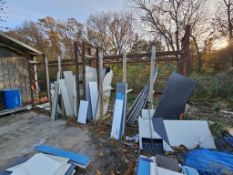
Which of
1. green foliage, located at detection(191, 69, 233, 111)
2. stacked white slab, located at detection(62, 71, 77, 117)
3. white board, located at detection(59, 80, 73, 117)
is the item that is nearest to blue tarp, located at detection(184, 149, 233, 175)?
stacked white slab, located at detection(62, 71, 77, 117)

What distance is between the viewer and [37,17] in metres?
13.4

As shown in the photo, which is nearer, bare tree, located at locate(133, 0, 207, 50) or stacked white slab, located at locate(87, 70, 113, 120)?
stacked white slab, located at locate(87, 70, 113, 120)

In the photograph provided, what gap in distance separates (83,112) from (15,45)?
4567mm

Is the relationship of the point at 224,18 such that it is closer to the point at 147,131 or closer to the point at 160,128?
the point at 160,128

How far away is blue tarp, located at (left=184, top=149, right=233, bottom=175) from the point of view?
6.39 feet

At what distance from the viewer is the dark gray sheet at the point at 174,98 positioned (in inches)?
125

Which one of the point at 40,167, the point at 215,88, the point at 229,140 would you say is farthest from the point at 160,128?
the point at 215,88

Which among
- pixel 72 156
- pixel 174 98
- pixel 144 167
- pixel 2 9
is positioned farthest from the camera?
pixel 2 9

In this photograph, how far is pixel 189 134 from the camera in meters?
2.83

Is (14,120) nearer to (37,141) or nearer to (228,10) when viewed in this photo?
(37,141)

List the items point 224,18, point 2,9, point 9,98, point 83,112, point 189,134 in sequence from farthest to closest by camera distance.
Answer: point 224,18, point 2,9, point 9,98, point 83,112, point 189,134

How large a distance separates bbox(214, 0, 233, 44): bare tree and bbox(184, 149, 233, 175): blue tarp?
32.4 ft

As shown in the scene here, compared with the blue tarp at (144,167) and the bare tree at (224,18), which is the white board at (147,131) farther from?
the bare tree at (224,18)

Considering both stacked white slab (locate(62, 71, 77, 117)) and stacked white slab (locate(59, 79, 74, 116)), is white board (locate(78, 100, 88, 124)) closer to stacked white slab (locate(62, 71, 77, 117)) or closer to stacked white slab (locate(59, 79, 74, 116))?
stacked white slab (locate(62, 71, 77, 117))
